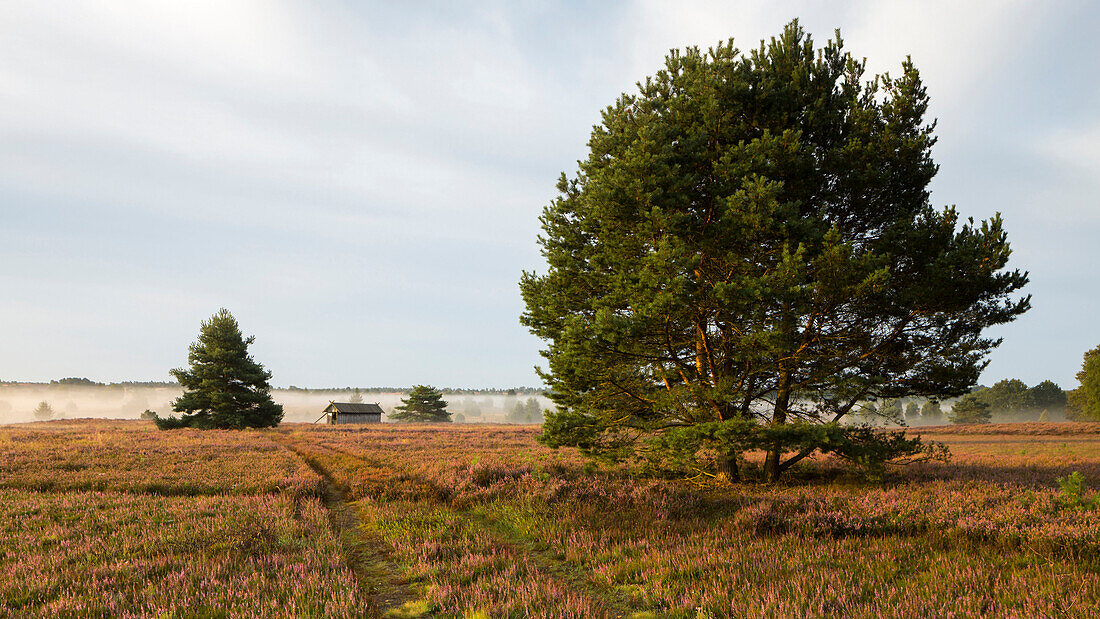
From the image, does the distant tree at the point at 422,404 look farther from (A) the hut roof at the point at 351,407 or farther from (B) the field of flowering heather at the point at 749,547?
(B) the field of flowering heather at the point at 749,547

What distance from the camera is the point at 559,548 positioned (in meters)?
7.34


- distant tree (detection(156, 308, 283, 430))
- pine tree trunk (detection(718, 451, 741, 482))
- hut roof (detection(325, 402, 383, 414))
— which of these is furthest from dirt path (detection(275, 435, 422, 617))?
hut roof (detection(325, 402, 383, 414))

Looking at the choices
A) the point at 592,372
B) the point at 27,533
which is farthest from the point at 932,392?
the point at 27,533

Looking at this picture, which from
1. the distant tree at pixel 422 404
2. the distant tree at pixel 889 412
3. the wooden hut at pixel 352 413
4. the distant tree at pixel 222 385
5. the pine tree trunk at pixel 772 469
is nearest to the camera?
the distant tree at pixel 889 412

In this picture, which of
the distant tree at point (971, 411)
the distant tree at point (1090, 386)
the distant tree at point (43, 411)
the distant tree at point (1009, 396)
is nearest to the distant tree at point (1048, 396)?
the distant tree at point (1009, 396)

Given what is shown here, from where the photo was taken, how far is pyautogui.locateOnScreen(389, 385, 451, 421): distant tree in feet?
263

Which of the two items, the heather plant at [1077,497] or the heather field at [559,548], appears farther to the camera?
the heather plant at [1077,497]

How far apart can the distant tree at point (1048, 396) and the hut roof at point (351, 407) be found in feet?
501

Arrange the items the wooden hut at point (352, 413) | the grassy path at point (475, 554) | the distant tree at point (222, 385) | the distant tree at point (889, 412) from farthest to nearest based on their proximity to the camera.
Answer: the wooden hut at point (352, 413)
the distant tree at point (222, 385)
the distant tree at point (889, 412)
the grassy path at point (475, 554)

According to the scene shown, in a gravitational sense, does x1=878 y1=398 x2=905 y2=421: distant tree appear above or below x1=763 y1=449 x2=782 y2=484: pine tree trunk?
above

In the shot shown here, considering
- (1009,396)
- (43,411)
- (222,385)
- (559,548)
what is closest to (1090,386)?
(1009,396)

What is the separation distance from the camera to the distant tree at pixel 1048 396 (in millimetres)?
114994

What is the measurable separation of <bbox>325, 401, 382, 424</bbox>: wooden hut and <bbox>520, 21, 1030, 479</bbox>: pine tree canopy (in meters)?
67.8

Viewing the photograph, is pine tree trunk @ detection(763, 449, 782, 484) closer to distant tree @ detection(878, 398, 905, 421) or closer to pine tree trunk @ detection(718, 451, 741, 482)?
pine tree trunk @ detection(718, 451, 741, 482)
